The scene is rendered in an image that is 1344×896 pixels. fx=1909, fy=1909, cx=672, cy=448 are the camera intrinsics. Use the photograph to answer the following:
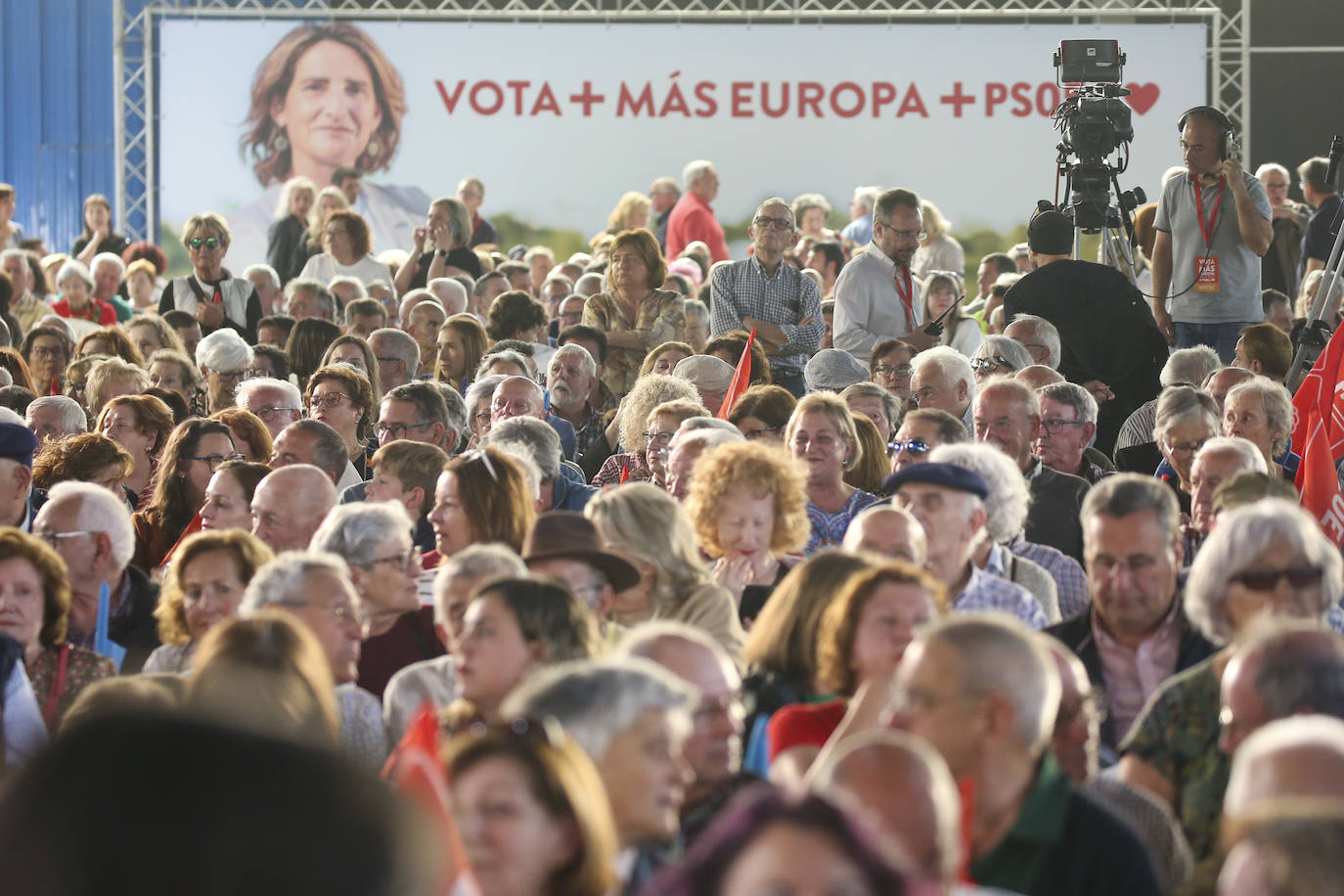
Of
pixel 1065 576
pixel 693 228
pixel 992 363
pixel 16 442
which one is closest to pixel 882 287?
pixel 992 363

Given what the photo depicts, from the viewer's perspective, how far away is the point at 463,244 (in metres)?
11.8

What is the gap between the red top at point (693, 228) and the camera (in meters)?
13.7

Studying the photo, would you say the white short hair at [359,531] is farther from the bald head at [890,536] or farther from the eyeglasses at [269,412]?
the eyeglasses at [269,412]

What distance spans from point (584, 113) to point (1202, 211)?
7.27 m

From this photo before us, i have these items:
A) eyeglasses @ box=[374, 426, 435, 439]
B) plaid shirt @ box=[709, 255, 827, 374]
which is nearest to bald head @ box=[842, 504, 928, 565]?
eyeglasses @ box=[374, 426, 435, 439]

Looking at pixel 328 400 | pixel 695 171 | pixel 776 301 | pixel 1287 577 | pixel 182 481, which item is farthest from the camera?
pixel 695 171

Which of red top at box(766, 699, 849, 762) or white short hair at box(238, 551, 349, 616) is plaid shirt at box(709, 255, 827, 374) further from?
red top at box(766, 699, 849, 762)

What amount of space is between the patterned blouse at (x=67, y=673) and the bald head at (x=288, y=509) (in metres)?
1.05

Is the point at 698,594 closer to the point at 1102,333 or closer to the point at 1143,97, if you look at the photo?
the point at 1102,333

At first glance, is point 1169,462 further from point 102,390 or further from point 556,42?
point 556,42

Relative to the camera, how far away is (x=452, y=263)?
11.8 meters

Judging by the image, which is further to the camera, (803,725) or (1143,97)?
(1143,97)

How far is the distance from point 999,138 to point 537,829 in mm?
13244

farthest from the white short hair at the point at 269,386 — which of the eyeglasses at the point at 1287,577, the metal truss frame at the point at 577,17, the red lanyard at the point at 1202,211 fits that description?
the metal truss frame at the point at 577,17
